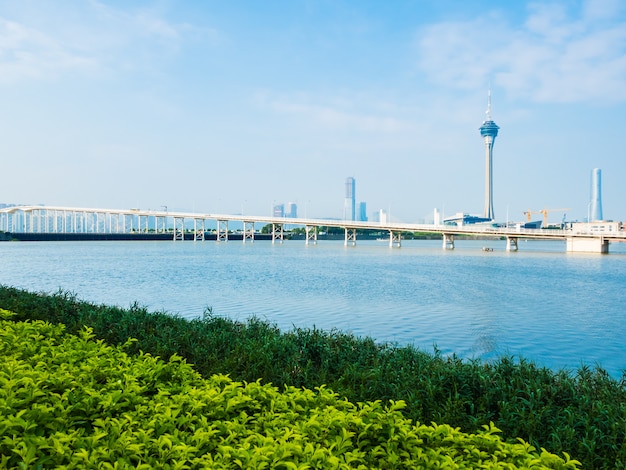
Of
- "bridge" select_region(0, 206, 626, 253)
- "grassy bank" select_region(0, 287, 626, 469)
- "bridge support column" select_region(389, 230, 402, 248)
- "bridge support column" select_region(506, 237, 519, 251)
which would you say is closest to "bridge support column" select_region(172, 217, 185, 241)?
"bridge" select_region(0, 206, 626, 253)

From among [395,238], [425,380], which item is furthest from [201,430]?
[395,238]

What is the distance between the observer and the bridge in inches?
2965

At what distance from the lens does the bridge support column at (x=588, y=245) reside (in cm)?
7131

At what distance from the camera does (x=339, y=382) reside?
17.9 ft

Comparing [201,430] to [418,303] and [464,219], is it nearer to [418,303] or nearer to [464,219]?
[418,303]

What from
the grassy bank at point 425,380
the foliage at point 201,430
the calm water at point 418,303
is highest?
the foliage at point 201,430

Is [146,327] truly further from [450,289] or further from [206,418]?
[450,289]

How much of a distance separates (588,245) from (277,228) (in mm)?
88291

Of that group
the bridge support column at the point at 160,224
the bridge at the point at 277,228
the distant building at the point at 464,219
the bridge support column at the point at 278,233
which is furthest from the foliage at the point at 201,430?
the distant building at the point at 464,219

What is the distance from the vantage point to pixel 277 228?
14562 centimetres

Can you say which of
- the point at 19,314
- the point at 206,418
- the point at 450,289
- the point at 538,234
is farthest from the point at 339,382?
the point at 538,234

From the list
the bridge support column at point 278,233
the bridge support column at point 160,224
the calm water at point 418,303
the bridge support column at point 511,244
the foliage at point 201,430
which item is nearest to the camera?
the foliage at point 201,430

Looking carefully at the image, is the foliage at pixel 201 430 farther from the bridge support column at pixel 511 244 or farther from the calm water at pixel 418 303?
the bridge support column at pixel 511 244

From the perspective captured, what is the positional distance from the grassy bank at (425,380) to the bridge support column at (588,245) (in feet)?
245
